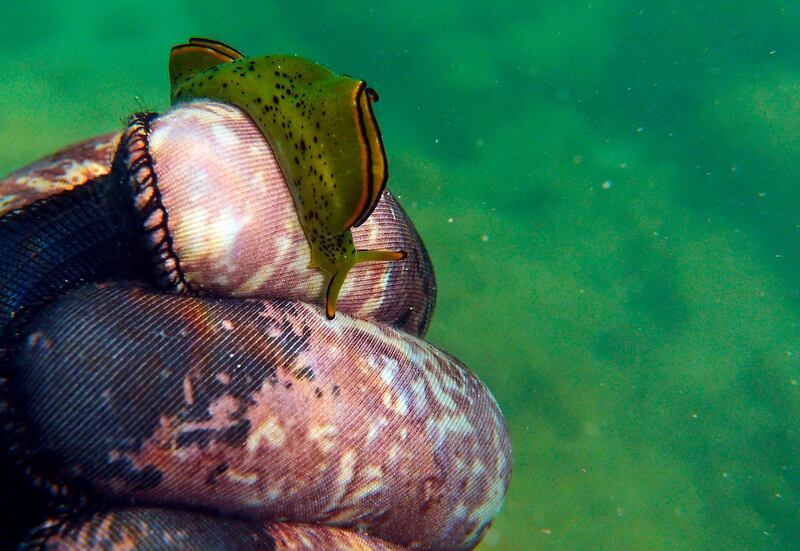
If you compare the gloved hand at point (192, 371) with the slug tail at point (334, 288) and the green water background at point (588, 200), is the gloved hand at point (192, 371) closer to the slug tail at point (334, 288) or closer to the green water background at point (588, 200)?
the slug tail at point (334, 288)

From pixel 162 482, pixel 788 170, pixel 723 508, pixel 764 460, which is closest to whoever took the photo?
pixel 162 482

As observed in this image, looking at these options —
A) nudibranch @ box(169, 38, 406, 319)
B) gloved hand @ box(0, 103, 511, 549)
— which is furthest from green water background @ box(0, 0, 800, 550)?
nudibranch @ box(169, 38, 406, 319)

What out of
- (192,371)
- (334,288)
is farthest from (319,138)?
(192,371)

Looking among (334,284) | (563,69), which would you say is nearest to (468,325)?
(334,284)

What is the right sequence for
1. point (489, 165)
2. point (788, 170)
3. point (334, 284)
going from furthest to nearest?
point (788, 170)
point (489, 165)
point (334, 284)

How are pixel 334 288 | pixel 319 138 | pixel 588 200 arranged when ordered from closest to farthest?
pixel 319 138 → pixel 334 288 → pixel 588 200

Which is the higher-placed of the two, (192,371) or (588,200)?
(192,371)

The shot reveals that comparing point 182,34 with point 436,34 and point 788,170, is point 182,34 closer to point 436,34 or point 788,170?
point 436,34

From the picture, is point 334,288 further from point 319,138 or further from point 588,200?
point 588,200
